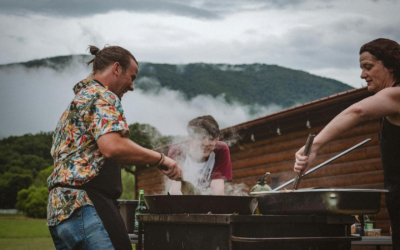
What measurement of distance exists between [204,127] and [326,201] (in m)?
1.62

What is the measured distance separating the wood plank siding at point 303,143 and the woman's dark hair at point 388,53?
5150mm

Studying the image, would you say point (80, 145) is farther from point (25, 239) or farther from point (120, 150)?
point (25, 239)

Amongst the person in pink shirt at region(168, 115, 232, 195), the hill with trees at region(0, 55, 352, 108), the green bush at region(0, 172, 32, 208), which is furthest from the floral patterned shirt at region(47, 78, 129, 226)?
the hill with trees at region(0, 55, 352, 108)

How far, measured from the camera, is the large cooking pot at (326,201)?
2283 mm

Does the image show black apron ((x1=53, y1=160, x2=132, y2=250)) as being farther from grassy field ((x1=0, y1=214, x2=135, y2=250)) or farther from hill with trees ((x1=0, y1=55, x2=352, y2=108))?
hill with trees ((x1=0, y1=55, x2=352, y2=108))

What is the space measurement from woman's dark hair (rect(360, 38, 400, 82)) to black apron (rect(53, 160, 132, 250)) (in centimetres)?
163

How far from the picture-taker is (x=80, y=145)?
2.09 m

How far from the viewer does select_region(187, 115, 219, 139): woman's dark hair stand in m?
3.67

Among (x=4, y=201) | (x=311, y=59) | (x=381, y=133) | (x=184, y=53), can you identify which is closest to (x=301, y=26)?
(x=311, y=59)

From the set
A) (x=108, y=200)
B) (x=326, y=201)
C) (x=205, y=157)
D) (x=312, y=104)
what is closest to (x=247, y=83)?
(x=312, y=104)

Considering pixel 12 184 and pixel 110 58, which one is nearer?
pixel 110 58

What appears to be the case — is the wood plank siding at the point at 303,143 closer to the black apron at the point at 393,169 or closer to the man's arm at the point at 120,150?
the black apron at the point at 393,169

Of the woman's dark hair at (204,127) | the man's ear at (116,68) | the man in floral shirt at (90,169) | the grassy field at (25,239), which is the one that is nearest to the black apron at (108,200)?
the man in floral shirt at (90,169)

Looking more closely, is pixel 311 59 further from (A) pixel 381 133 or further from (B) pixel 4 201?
(A) pixel 381 133
